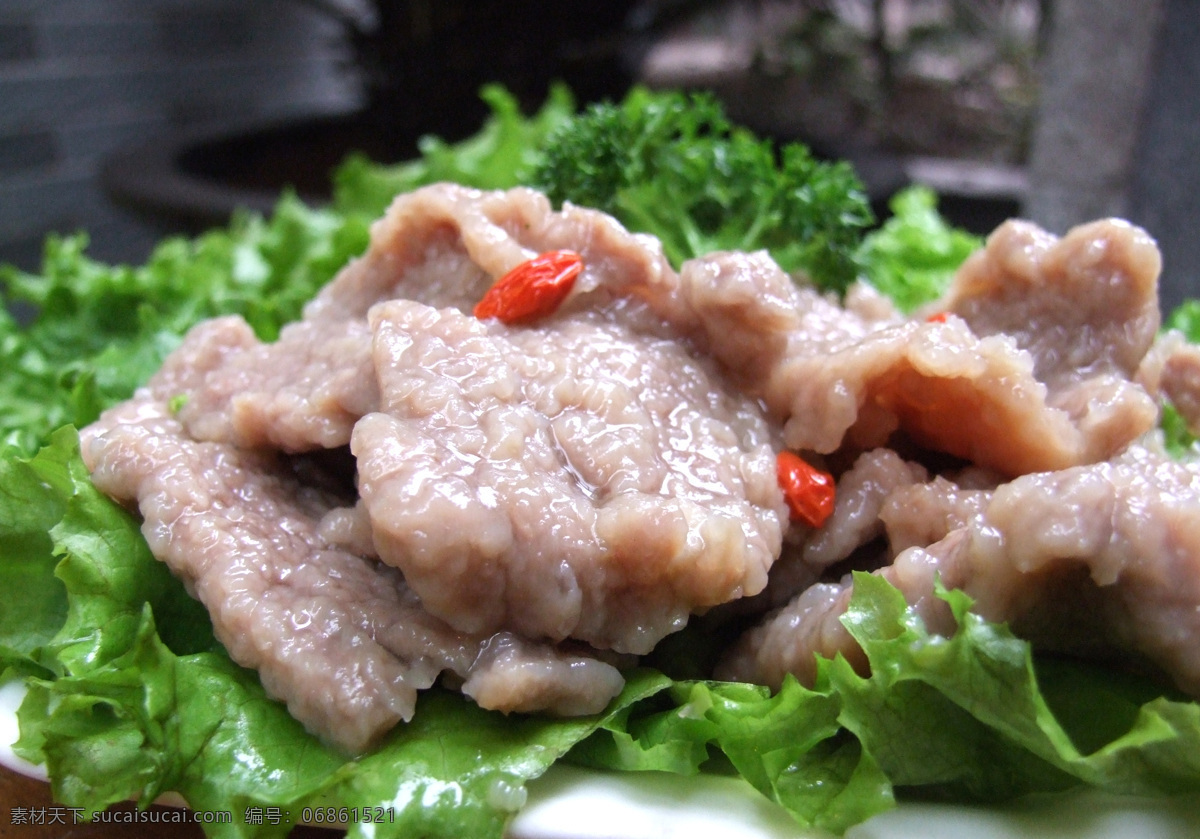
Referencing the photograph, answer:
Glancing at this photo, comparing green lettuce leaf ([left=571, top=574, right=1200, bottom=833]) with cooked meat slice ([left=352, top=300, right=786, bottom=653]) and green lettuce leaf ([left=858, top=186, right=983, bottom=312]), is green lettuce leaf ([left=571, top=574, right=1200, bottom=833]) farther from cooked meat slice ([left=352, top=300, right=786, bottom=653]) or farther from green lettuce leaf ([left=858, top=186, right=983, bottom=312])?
green lettuce leaf ([left=858, top=186, right=983, bottom=312])

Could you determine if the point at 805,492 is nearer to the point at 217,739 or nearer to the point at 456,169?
the point at 217,739

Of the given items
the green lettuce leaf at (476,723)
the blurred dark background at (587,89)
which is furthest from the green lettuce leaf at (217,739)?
the blurred dark background at (587,89)

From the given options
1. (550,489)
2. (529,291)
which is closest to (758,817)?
(550,489)

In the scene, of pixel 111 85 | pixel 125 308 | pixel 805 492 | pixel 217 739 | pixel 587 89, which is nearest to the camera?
pixel 217 739

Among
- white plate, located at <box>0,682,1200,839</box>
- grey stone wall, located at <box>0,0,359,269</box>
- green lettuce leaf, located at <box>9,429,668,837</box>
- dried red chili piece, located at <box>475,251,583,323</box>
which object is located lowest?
grey stone wall, located at <box>0,0,359,269</box>

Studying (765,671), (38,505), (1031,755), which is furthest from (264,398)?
(1031,755)

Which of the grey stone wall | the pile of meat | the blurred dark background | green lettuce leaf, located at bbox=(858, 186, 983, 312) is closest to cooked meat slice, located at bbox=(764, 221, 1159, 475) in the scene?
the pile of meat
